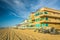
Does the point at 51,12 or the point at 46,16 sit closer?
the point at 46,16

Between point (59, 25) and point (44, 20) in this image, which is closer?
point (44, 20)

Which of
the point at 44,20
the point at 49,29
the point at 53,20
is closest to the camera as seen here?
the point at 49,29

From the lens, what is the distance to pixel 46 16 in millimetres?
13133

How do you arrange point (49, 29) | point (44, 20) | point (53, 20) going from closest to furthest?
point (49, 29) < point (44, 20) < point (53, 20)

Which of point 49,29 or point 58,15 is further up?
point 58,15

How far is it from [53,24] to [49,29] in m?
4.96

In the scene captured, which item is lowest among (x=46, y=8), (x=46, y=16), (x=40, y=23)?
(x=40, y=23)

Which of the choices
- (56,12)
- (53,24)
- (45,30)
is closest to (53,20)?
(53,24)

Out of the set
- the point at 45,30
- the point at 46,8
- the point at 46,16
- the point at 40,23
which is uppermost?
the point at 46,8

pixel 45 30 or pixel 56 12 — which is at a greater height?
pixel 56 12

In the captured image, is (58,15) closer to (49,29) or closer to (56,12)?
(56,12)

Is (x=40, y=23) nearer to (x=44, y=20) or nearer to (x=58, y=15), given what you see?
(x=44, y=20)

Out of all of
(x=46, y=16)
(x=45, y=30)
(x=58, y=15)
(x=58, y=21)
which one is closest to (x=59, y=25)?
(x=58, y=21)

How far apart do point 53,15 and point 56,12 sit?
1050 mm
